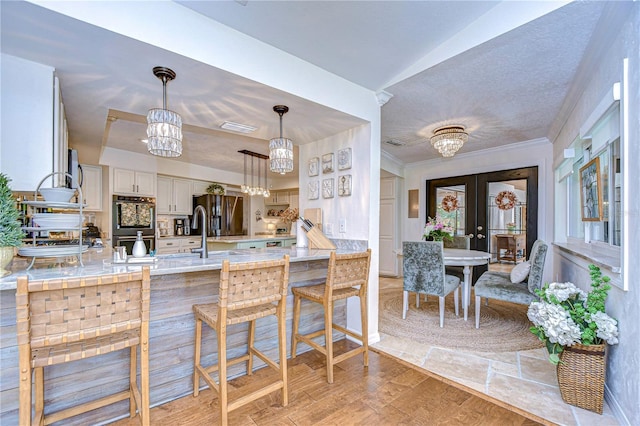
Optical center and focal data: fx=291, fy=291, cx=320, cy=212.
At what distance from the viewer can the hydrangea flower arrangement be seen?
175cm

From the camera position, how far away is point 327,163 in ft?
10.3

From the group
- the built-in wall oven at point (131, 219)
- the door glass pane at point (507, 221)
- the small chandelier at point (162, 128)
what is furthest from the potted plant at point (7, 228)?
the door glass pane at point (507, 221)

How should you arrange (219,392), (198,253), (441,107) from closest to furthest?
(219,392) → (198,253) → (441,107)

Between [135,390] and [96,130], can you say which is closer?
[135,390]

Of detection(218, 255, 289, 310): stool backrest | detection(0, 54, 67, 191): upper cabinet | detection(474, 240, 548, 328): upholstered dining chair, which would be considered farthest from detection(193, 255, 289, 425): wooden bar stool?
Result: detection(474, 240, 548, 328): upholstered dining chair

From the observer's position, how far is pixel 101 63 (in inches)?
69.3

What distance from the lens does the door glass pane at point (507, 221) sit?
4.59 m

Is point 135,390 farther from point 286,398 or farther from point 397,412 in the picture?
point 397,412

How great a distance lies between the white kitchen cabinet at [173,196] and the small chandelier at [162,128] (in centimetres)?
423

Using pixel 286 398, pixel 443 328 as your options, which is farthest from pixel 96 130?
pixel 443 328

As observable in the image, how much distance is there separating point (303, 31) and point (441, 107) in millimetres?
1793

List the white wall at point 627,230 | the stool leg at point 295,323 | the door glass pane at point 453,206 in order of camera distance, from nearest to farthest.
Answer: the white wall at point 627,230, the stool leg at point 295,323, the door glass pane at point 453,206

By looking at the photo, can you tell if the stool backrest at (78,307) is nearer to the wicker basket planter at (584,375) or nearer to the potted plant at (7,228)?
the potted plant at (7,228)

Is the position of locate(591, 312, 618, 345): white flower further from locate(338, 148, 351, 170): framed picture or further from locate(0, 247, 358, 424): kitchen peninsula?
locate(338, 148, 351, 170): framed picture
